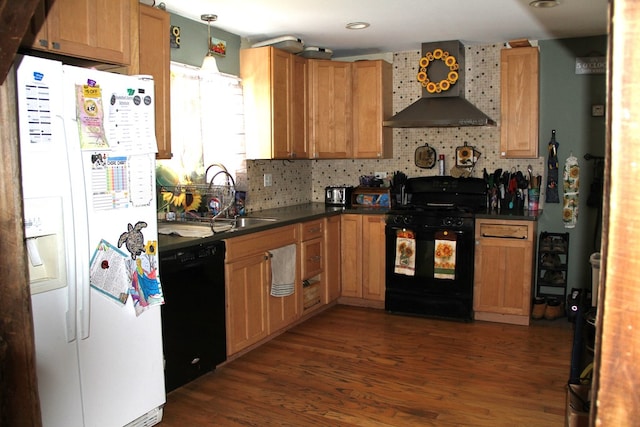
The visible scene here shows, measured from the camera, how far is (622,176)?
2.44ft

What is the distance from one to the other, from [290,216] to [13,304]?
275 cm

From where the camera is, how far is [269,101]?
4.45 meters

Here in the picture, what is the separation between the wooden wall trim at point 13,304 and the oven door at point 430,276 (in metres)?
3.29

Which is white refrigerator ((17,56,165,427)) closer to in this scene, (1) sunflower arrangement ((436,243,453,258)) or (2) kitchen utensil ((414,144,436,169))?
(1) sunflower arrangement ((436,243,453,258))

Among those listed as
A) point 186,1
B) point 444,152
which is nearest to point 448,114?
point 444,152

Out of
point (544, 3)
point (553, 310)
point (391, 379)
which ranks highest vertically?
point (544, 3)

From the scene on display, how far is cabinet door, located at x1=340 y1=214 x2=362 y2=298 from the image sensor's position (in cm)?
496

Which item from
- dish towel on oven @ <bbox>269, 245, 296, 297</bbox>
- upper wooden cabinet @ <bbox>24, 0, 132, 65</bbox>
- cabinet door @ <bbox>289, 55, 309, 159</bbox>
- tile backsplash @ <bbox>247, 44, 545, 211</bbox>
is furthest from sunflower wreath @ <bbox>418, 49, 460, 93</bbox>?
upper wooden cabinet @ <bbox>24, 0, 132, 65</bbox>

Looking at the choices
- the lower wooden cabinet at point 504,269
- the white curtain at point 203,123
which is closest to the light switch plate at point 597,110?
the lower wooden cabinet at point 504,269

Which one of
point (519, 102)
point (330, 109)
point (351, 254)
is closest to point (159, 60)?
point (330, 109)

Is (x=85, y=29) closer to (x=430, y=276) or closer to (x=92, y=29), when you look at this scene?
(x=92, y=29)

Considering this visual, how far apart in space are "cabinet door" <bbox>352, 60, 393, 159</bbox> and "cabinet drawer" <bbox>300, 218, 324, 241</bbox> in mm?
888

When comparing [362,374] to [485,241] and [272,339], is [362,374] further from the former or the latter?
[485,241]

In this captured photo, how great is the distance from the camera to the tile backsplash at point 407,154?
4.91 m
